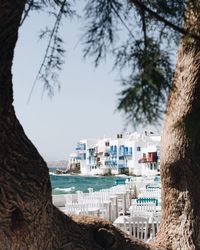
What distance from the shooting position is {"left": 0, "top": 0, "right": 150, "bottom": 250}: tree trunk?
2.62 meters

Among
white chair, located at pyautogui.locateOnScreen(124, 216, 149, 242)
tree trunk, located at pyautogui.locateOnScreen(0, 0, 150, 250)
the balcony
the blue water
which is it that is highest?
the balcony

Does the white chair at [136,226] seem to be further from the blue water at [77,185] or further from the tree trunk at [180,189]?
the blue water at [77,185]

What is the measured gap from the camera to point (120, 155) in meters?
72.1

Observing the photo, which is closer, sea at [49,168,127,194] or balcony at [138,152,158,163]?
sea at [49,168,127,194]

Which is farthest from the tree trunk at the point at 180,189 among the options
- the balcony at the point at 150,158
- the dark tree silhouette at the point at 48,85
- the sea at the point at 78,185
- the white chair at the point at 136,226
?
the balcony at the point at 150,158

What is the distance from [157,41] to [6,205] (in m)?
1.14

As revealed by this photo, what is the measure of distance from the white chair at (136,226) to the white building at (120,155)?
49.7 m

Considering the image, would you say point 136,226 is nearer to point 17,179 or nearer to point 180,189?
point 180,189

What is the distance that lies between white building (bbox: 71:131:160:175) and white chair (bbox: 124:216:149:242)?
163ft

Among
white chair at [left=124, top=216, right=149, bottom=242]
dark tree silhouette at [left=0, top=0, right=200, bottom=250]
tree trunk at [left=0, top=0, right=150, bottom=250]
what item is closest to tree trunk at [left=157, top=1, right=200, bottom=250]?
dark tree silhouette at [left=0, top=0, right=200, bottom=250]

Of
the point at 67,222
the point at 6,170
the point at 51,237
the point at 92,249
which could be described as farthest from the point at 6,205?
the point at 92,249

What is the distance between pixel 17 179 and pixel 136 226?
6.04m

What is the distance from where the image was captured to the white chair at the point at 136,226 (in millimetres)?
8414

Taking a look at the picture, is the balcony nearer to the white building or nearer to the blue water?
the white building
